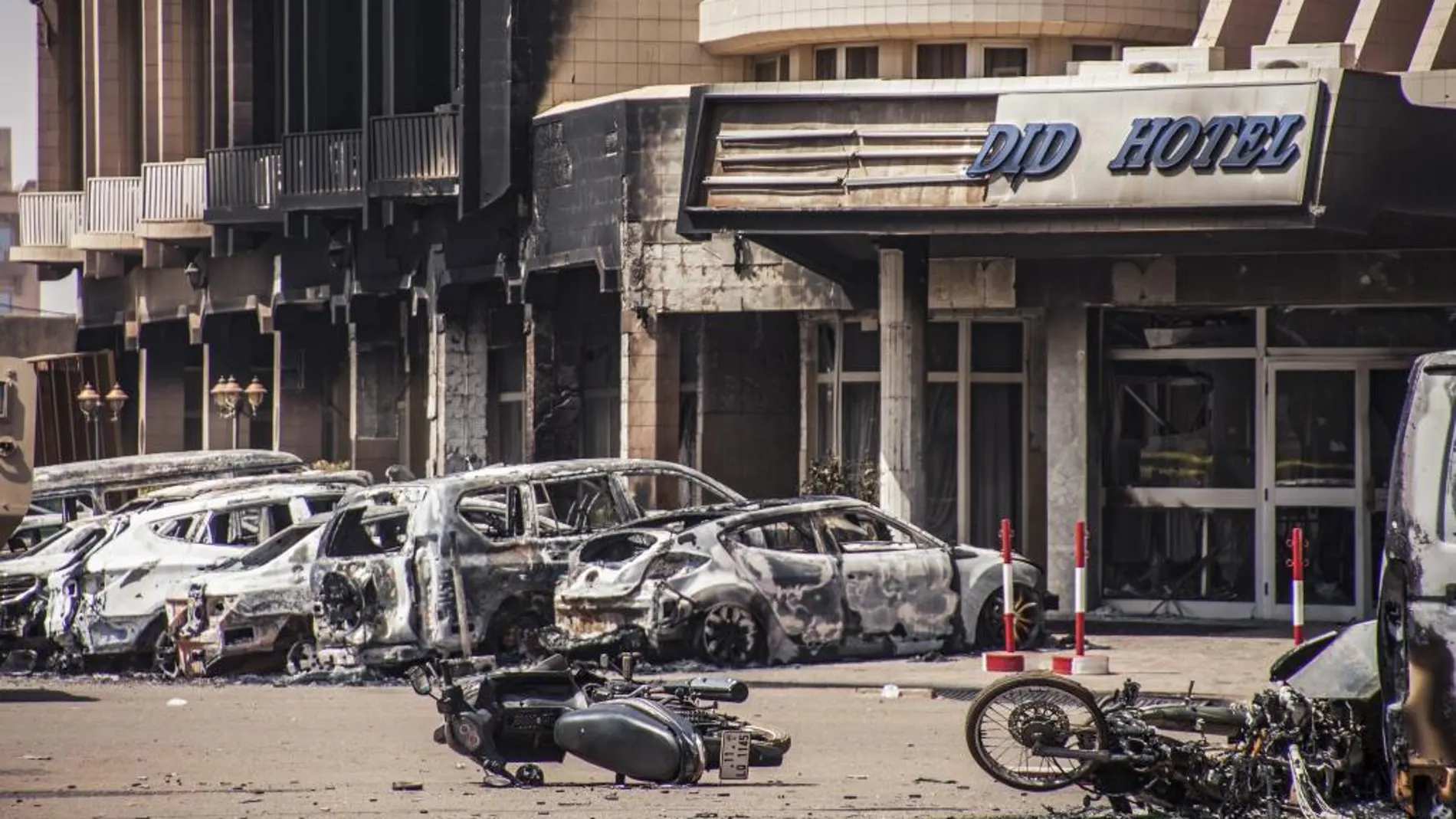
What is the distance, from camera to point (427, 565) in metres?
19.9

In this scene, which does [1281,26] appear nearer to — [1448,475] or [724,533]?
[724,533]

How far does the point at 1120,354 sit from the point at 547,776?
1414 cm

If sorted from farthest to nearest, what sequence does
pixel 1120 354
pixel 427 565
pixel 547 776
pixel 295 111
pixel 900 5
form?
pixel 295 111
pixel 900 5
pixel 1120 354
pixel 427 565
pixel 547 776

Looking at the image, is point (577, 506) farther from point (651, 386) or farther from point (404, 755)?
point (651, 386)

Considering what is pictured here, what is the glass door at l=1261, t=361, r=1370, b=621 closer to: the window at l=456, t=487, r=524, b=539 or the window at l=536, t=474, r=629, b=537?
the window at l=536, t=474, r=629, b=537

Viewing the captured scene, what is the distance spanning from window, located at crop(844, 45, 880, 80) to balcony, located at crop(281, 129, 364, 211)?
9.12 meters

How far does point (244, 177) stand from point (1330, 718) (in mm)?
32742

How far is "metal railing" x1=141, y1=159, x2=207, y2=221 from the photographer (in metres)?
43.9

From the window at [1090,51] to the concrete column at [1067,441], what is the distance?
4918 millimetres

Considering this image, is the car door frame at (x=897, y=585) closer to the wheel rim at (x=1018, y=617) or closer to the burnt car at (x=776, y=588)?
the burnt car at (x=776, y=588)

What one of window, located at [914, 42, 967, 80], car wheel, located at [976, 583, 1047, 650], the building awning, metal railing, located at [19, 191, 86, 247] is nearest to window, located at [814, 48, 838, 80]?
window, located at [914, 42, 967, 80]

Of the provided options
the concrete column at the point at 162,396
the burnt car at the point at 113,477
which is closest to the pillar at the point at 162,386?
the concrete column at the point at 162,396

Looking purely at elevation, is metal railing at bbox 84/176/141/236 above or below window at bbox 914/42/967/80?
below

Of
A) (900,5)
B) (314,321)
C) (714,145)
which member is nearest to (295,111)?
(314,321)
